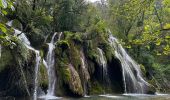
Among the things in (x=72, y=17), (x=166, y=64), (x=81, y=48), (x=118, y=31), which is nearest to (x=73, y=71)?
(x=81, y=48)

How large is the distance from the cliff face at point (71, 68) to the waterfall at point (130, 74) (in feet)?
1.68

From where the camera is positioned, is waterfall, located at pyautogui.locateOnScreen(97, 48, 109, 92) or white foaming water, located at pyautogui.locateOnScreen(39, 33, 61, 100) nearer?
white foaming water, located at pyautogui.locateOnScreen(39, 33, 61, 100)

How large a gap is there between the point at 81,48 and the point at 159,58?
61.7ft

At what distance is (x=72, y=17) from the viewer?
83.7 feet

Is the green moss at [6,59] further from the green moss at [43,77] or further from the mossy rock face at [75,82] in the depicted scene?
the mossy rock face at [75,82]

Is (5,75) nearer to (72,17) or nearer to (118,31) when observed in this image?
(72,17)

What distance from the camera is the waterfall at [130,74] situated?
22.5 meters

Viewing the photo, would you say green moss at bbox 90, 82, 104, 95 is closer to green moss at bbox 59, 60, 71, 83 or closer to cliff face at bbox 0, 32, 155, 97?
cliff face at bbox 0, 32, 155, 97

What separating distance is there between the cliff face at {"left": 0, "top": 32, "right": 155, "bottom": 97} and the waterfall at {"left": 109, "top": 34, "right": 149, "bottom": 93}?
20.1 inches

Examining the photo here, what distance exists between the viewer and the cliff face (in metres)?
14.7

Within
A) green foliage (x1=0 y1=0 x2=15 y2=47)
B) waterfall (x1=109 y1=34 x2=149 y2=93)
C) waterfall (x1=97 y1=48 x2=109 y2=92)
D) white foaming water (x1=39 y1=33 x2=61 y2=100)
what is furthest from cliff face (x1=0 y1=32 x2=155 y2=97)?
green foliage (x1=0 y1=0 x2=15 y2=47)

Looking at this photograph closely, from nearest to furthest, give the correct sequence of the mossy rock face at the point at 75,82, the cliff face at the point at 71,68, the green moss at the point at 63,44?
the cliff face at the point at 71,68
the mossy rock face at the point at 75,82
the green moss at the point at 63,44

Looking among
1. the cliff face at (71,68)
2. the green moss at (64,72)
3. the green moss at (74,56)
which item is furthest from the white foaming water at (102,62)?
the green moss at (64,72)

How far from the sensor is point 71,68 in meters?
18.6
